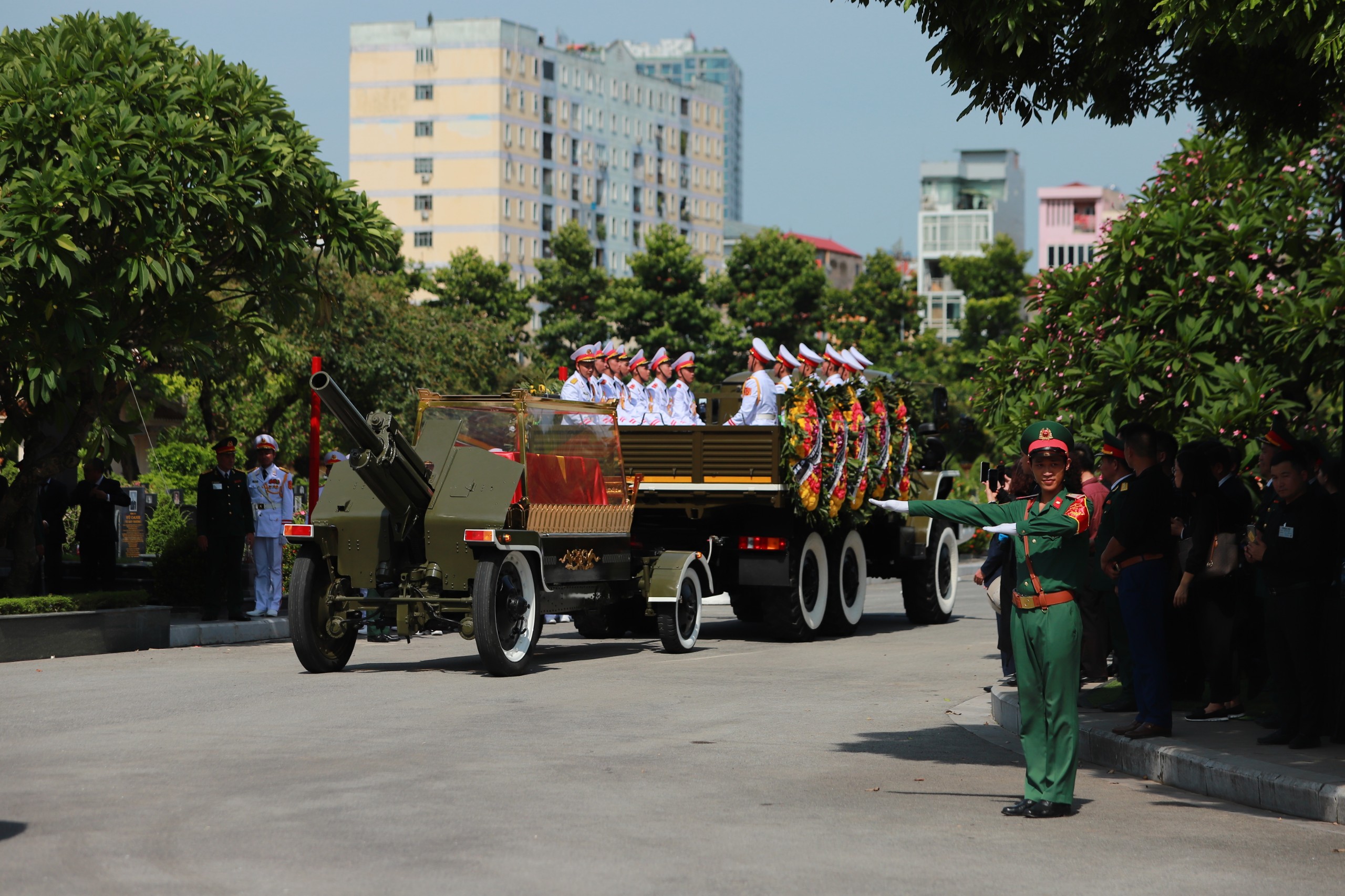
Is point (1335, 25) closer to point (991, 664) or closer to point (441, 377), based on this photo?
point (991, 664)

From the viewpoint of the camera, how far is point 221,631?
17094 millimetres

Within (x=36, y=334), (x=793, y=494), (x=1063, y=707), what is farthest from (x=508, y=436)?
(x=1063, y=707)

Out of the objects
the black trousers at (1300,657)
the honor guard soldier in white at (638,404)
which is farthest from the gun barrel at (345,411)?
the black trousers at (1300,657)

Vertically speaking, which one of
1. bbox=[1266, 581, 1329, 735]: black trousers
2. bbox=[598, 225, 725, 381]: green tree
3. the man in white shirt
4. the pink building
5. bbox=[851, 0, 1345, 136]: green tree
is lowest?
bbox=[1266, 581, 1329, 735]: black trousers

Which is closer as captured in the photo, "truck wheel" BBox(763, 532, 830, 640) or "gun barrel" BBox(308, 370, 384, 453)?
"gun barrel" BBox(308, 370, 384, 453)

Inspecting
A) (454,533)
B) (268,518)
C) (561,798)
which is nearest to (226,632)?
(268,518)

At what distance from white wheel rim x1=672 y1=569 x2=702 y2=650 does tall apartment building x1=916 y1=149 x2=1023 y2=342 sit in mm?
129697

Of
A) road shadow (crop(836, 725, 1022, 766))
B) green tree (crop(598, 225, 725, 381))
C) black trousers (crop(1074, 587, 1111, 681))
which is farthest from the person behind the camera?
green tree (crop(598, 225, 725, 381))

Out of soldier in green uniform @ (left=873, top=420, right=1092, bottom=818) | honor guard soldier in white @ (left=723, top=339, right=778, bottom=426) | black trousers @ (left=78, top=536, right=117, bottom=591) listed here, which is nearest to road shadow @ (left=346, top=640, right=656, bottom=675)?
honor guard soldier in white @ (left=723, top=339, right=778, bottom=426)

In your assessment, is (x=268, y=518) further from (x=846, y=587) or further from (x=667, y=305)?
(x=667, y=305)

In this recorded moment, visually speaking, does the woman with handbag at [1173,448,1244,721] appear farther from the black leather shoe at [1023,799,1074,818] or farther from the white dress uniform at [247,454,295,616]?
the white dress uniform at [247,454,295,616]

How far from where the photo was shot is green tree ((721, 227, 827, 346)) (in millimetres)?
68875

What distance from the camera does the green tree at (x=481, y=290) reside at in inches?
3007

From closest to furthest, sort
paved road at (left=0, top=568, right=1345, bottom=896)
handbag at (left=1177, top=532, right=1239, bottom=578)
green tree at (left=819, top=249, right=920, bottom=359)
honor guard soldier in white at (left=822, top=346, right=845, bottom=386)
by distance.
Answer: paved road at (left=0, top=568, right=1345, bottom=896), handbag at (left=1177, top=532, right=1239, bottom=578), honor guard soldier in white at (left=822, top=346, right=845, bottom=386), green tree at (left=819, top=249, right=920, bottom=359)
